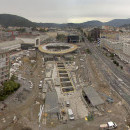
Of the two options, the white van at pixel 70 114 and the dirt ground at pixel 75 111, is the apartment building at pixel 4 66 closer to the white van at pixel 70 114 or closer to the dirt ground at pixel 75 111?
the dirt ground at pixel 75 111

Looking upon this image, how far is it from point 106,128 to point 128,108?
427 centimetres

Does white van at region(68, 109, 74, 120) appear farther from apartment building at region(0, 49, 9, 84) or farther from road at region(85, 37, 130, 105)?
apartment building at region(0, 49, 9, 84)

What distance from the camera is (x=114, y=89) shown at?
18500mm

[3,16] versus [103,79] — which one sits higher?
[3,16]

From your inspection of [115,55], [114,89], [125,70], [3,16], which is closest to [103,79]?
[114,89]

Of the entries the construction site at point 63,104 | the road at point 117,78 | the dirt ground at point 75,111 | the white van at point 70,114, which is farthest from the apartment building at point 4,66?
the road at point 117,78

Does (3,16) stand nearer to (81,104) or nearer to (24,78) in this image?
(24,78)

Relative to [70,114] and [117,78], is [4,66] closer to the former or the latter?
[70,114]

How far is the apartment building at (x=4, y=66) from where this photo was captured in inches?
663

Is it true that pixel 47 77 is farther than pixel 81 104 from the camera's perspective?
Yes

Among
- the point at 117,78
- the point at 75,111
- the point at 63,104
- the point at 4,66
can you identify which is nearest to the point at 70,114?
the point at 75,111

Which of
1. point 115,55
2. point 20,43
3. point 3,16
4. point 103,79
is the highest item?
point 3,16

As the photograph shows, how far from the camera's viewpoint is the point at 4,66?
1719 cm

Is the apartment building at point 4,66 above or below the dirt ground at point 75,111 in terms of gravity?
above
